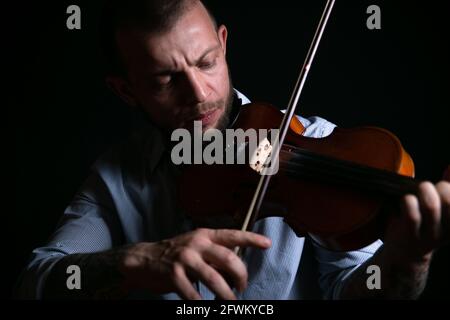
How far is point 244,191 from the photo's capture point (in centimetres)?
107

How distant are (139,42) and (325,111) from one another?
0.71m

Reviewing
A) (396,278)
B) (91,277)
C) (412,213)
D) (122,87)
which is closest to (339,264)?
(396,278)

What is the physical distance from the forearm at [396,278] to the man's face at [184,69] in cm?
44

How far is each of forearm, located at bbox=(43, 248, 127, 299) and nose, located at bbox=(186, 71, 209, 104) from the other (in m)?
0.36

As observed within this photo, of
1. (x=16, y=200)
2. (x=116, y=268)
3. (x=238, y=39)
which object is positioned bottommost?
(x=16, y=200)

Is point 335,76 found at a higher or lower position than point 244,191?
higher

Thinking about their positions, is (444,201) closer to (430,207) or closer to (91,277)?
(430,207)

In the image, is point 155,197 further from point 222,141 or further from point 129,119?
point 129,119

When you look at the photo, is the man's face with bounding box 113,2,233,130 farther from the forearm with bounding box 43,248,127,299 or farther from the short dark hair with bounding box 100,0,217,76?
the forearm with bounding box 43,248,127,299

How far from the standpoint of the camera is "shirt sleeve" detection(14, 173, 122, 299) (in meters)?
1.12

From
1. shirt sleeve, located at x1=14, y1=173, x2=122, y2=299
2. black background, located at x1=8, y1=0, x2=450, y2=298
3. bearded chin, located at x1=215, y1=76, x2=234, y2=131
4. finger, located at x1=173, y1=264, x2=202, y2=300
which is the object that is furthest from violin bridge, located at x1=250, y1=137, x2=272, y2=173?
black background, located at x1=8, y1=0, x2=450, y2=298

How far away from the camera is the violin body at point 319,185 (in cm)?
90

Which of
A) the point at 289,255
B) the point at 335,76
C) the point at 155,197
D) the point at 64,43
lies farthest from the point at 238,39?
the point at 289,255
